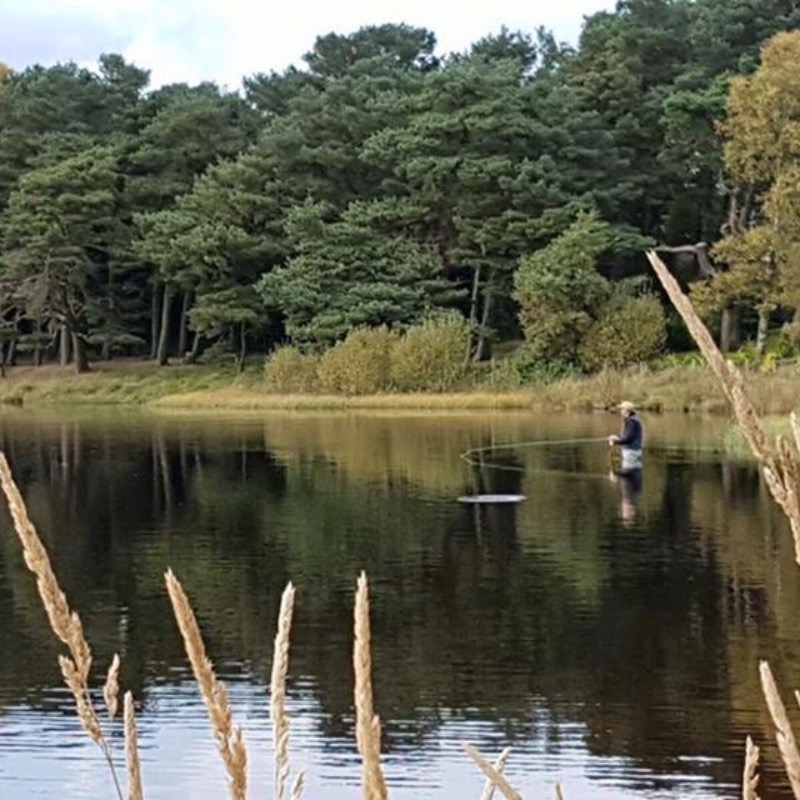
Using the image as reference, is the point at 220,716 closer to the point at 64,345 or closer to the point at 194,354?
the point at 194,354

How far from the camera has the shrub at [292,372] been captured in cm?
3859

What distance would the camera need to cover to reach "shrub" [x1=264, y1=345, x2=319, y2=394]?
127 ft

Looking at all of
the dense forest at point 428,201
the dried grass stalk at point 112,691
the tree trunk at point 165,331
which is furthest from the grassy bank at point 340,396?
the dried grass stalk at point 112,691

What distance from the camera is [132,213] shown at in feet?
148

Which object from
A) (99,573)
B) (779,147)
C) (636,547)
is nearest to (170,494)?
(99,573)

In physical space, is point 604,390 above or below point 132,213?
below

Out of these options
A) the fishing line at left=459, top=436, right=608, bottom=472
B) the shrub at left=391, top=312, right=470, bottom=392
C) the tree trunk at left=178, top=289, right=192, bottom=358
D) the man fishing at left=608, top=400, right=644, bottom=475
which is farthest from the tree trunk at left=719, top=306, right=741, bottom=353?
the man fishing at left=608, top=400, right=644, bottom=475

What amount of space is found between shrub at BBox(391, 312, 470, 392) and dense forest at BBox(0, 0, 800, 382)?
1717 mm

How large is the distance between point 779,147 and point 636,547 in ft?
72.4

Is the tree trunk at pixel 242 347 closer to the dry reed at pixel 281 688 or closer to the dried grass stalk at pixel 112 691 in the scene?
the dried grass stalk at pixel 112 691

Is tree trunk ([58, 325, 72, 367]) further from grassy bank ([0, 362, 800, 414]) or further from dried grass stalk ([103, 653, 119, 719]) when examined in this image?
dried grass stalk ([103, 653, 119, 719])

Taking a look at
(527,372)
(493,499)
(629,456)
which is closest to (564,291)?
(527,372)

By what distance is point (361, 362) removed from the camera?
37.1 m

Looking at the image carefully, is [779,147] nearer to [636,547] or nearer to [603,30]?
[603,30]
